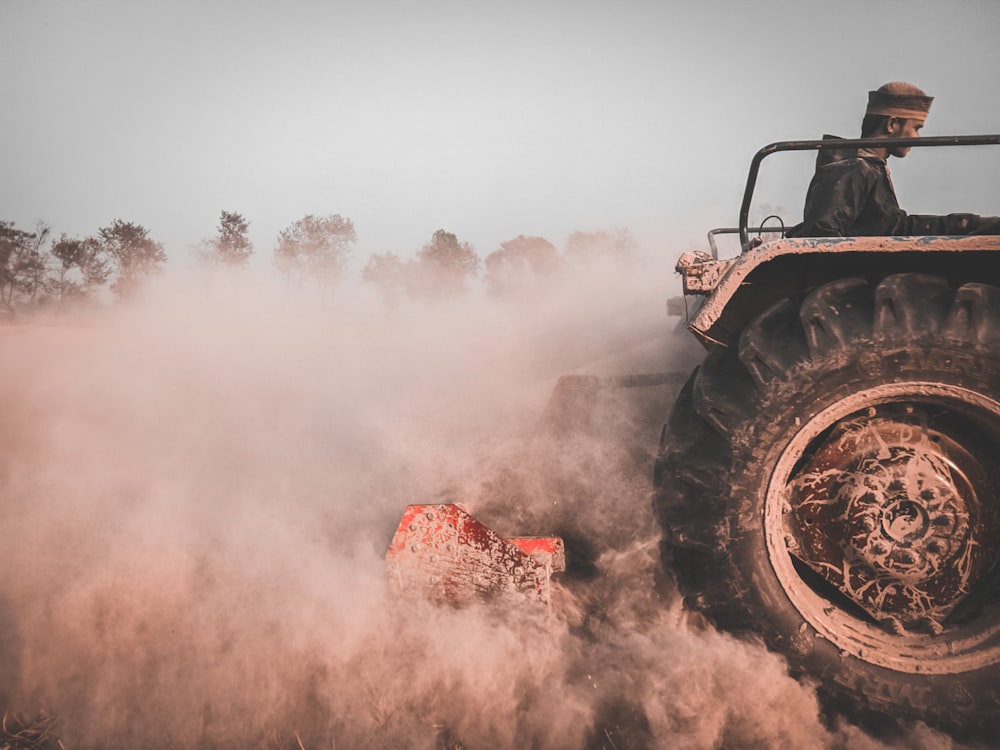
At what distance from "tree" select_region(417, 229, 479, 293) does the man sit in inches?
1931

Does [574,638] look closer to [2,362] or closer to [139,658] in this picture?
[139,658]

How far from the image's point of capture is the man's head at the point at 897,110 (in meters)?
2.97

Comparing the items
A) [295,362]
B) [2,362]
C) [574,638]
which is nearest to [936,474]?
[574,638]

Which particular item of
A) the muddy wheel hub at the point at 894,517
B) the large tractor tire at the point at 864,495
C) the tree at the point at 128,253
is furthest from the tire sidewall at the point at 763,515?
the tree at the point at 128,253

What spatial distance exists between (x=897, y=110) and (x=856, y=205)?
0.86 m

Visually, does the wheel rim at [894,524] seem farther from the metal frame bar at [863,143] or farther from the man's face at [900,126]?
the man's face at [900,126]

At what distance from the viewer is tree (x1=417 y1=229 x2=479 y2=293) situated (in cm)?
5141

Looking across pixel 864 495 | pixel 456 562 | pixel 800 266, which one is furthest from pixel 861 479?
pixel 456 562

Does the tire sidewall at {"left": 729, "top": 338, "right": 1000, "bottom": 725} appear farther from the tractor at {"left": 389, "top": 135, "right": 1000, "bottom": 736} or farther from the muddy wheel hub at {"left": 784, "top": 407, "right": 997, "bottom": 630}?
the muddy wheel hub at {"left": 784, "top": 407, "right": 997, "bottom": 630}

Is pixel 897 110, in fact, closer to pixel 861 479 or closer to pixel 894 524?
pixel 861 479

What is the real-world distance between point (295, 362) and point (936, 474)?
724cm

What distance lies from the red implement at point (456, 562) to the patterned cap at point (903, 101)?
9.87ft

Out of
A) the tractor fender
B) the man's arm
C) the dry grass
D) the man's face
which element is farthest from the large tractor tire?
the dry grass

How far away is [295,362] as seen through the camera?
7.76 meters
